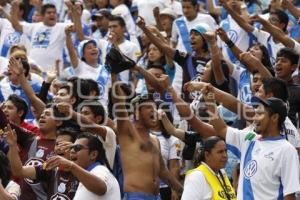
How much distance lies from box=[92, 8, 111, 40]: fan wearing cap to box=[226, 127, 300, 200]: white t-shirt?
7.81 meters

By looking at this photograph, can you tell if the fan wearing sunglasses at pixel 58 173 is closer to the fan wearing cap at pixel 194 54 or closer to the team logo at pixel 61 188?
the team logo at pixel 61 188

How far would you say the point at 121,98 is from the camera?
987 cm

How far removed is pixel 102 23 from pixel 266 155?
8.12m

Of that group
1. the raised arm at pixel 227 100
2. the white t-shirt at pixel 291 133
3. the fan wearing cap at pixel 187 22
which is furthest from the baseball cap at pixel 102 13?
the white t-shirt at pixel 291 133

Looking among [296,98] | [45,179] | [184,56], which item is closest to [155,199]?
[45,179]

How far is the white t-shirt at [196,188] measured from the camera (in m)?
9.50

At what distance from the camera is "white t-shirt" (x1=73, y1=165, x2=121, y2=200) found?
8.99m

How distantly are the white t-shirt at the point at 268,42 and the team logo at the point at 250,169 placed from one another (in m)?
4.65

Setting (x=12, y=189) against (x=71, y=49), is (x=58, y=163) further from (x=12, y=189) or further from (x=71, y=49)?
(x=71, y=49)

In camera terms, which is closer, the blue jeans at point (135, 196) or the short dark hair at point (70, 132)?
the short dark hair at point (70, 132)

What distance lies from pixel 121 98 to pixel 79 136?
0.70 meters

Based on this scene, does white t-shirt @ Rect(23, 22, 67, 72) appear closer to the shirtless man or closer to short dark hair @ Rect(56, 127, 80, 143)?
the shirtless man

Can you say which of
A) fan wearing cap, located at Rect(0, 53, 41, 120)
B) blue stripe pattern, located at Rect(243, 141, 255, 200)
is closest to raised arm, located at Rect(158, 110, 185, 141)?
blue stripe pattern, located at Rect(243, 141, 255, 200)

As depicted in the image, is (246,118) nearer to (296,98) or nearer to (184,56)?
(296,98)
